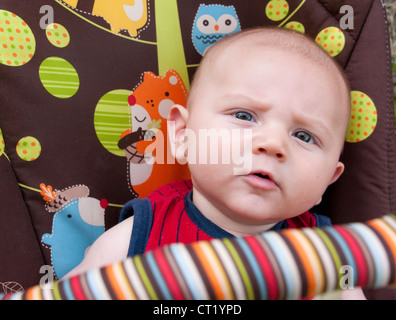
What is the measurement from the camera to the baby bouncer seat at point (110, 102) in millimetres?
876

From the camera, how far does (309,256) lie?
0.49m

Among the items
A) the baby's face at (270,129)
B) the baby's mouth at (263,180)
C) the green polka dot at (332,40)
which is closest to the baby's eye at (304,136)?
the baby's face at (270,129)

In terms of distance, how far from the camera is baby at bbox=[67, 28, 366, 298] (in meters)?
0.72

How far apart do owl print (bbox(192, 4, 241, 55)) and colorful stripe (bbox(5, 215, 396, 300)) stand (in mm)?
619

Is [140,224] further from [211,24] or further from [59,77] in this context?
[211,24]

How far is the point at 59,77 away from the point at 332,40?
0.58 m

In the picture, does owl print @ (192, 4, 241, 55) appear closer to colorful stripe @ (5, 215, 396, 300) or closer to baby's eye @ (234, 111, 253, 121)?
baby's eye @ (234, 111, 253, 121)

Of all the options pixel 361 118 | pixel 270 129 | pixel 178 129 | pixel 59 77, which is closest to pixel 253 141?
pixel 270 129

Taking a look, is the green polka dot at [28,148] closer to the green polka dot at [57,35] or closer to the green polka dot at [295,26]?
the green polka dot at [57,35]

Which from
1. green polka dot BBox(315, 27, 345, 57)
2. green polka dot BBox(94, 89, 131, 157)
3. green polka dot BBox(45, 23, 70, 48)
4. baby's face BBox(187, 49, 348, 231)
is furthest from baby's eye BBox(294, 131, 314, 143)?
green polka dot BBox(45, 23, 70, 48)

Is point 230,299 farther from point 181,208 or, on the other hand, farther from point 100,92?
point 100,92

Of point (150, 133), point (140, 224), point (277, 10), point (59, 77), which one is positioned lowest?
point (140, 224)

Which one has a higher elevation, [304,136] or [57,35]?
[57,35]

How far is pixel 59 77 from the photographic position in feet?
2.97
